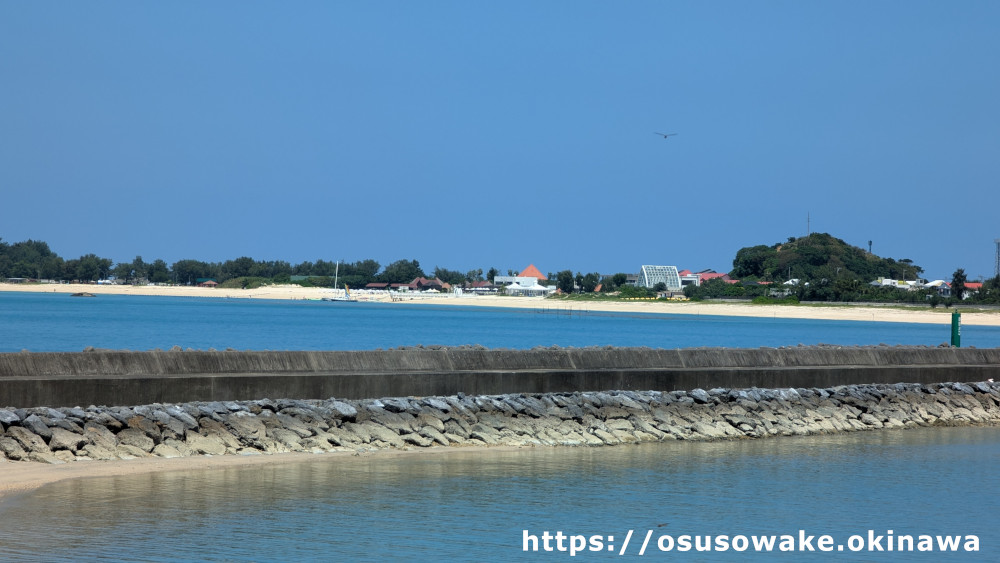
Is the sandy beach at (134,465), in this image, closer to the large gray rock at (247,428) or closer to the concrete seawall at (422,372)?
the large gray rock at (247,428)

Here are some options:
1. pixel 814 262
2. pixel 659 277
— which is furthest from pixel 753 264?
pixel 659 277

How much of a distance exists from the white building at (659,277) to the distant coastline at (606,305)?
2310 centimetres

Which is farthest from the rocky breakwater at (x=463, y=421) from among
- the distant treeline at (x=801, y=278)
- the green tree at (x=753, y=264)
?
the green tree at (x=753, y=264)

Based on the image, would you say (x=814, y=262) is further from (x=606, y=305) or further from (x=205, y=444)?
(x=205, y=444)

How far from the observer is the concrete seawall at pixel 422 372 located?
538 inches

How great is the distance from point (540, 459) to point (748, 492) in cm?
292

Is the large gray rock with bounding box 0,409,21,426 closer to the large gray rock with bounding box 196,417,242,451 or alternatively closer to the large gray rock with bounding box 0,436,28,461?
the large gray rock with bounding box 0,436,28,461

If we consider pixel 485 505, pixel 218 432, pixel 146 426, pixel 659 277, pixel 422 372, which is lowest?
pixel 485 505

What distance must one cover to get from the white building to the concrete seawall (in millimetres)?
142978

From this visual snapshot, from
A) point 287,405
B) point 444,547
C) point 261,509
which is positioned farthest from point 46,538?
point 287,405

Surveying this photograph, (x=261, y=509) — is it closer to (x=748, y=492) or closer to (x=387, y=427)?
(x=387, y=427)

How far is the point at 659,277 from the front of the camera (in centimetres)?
16588

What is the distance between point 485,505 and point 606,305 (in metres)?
117

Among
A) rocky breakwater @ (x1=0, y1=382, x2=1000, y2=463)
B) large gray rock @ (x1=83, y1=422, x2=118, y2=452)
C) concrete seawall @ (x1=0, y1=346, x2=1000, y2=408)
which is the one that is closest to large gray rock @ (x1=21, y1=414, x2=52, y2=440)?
rocky breakwater @ (x1=0, y1=382, x2=1000, y2=463)
